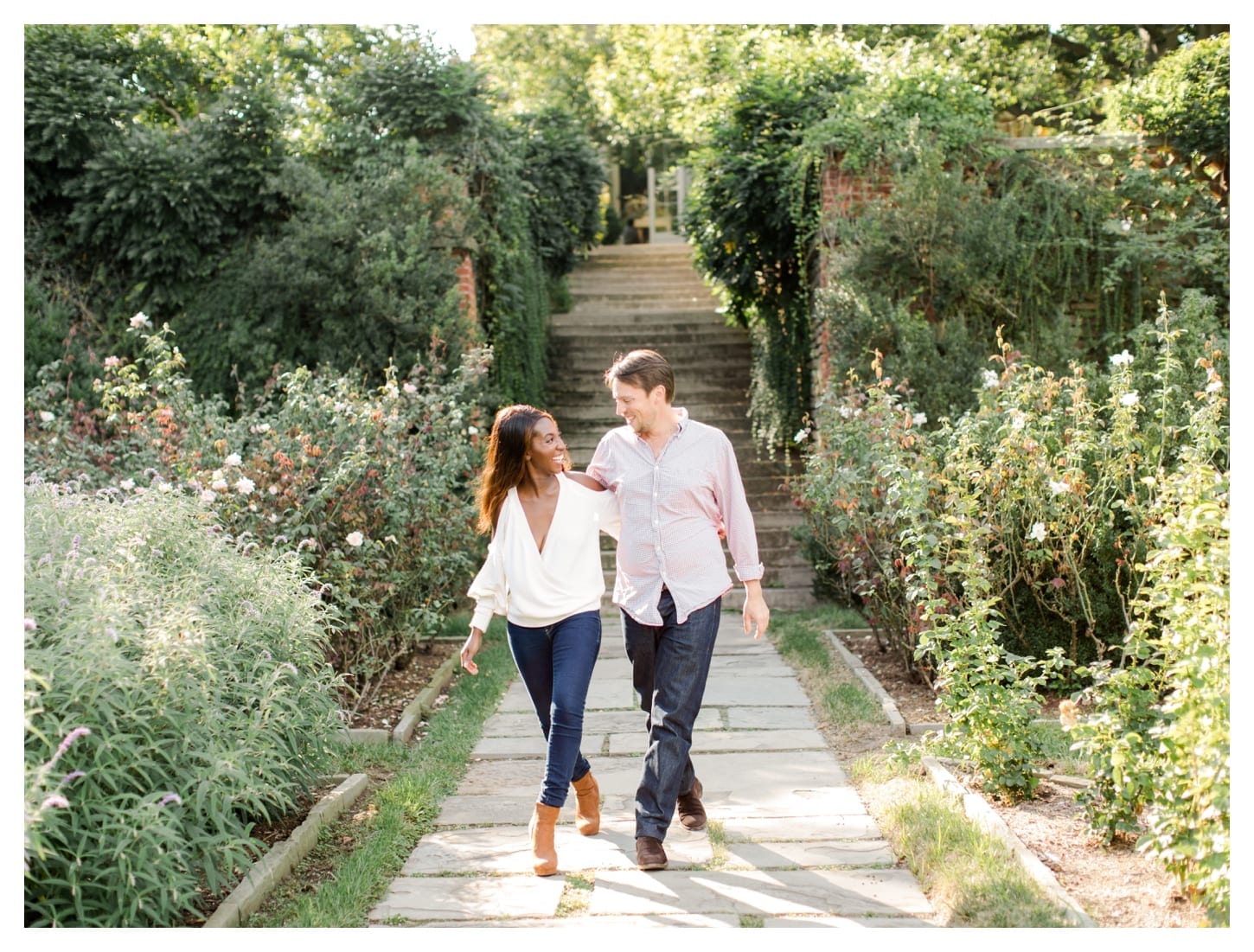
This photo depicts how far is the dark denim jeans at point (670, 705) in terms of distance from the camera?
3.66 metres

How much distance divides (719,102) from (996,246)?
327 centimetres

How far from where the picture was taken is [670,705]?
12.2 ft

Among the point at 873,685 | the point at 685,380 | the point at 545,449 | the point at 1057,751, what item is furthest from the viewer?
the point at 685,380

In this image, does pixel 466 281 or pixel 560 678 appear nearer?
pixel 560 678

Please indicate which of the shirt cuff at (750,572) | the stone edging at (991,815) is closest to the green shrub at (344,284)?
the stone edging at (991,815)

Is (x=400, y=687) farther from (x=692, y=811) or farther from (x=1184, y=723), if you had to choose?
(x=1184, y=723)

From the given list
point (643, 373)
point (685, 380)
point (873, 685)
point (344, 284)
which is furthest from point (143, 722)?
point (685, 380)

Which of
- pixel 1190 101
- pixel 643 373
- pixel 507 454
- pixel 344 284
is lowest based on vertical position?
pixel 507 454

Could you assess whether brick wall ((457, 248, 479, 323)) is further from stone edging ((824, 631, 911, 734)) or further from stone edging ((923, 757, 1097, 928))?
stone edging ((923, 757, 1097, 928))

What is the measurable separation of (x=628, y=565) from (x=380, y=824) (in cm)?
130

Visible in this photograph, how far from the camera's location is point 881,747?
5.05 metres

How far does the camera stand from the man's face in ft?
12.4

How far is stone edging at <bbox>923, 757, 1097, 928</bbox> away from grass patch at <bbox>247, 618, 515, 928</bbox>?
189 cm

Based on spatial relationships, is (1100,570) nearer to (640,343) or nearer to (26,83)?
(640,343)
